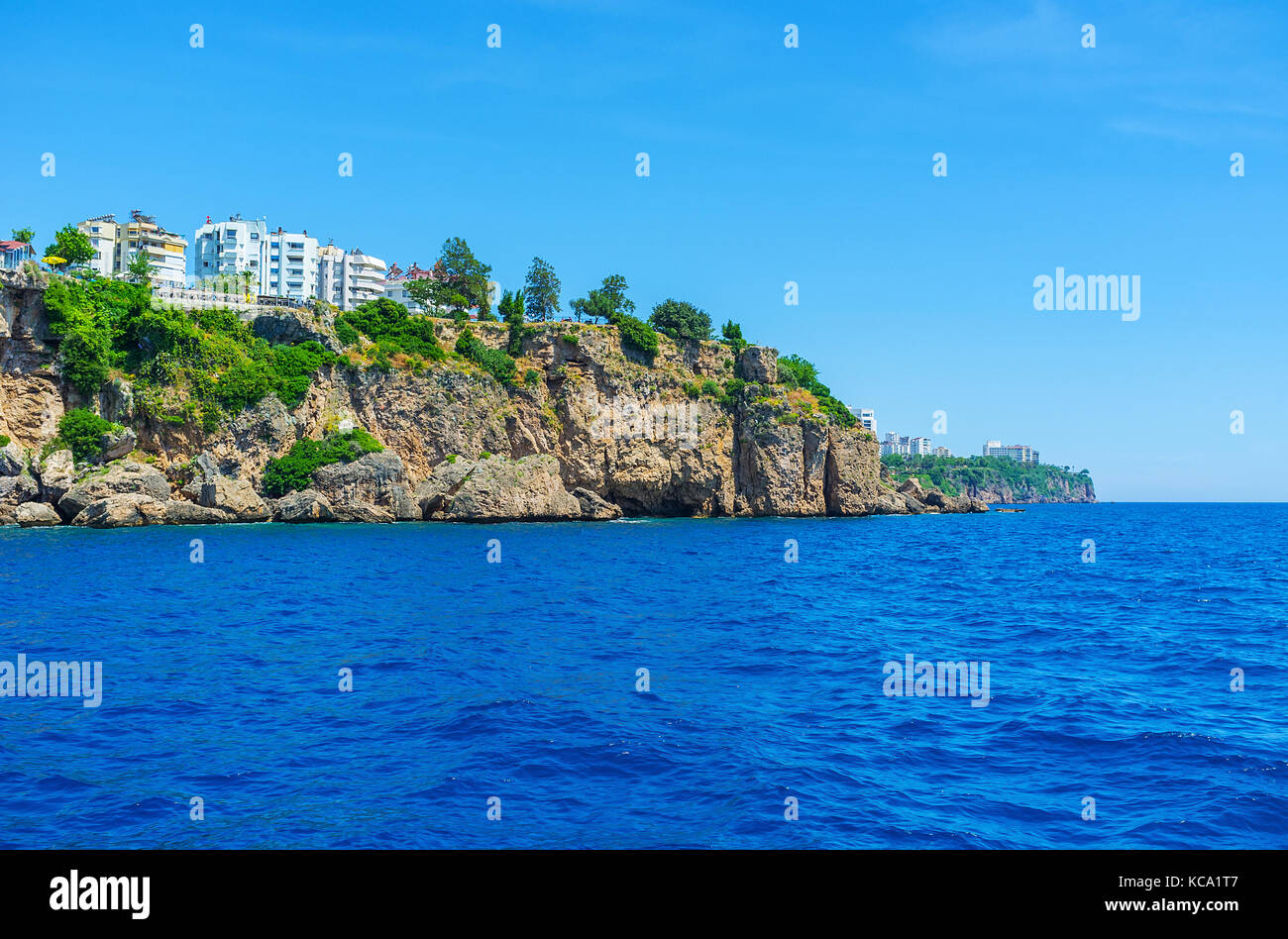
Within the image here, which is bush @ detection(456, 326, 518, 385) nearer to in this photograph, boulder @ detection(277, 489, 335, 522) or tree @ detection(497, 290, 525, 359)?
tree @ detection(497, 290, 525, 359)

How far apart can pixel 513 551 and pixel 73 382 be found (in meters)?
36.7

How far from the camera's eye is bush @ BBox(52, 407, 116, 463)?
56.1 m

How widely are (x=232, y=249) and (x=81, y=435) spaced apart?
61.5 meters

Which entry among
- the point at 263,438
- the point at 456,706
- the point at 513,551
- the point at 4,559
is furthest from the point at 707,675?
the point at 263,438

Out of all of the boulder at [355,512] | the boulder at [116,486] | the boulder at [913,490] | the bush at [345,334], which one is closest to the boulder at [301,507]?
the boulder at [355,512]

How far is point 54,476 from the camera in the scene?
2132 inches

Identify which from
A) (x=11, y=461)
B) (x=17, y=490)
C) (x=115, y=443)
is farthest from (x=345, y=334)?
(x=17, y=490)

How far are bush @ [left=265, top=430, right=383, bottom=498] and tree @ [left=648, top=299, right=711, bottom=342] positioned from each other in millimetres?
33772

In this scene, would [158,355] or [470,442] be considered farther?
[470,442]

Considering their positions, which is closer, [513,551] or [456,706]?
[456,706]

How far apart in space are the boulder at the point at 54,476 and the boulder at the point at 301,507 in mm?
12577

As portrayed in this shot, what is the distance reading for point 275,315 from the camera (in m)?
66.4

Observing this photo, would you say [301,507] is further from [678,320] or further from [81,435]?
[678,320]
